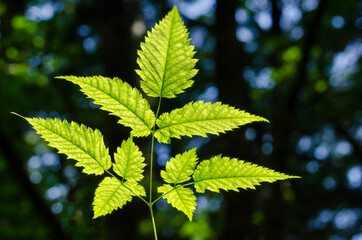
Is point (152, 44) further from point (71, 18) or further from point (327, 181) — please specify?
point (327, 181)

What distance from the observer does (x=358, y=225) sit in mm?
10461

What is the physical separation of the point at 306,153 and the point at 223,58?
7.69 meters

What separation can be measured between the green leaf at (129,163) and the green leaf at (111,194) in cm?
2

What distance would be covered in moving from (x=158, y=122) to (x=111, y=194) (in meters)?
0.18

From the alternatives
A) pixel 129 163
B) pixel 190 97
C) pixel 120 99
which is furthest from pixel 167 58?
pixel 190 97

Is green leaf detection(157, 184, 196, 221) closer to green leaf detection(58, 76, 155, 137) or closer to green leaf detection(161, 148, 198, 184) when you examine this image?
green leaf detection(161, 148, 198, 184)

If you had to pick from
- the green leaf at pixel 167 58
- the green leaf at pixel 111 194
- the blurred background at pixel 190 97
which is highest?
the blurred background at pixel 190 97

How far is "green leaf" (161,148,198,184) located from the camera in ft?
2.11

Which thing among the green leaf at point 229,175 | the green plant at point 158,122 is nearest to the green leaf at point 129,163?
the green plant at point 158,122

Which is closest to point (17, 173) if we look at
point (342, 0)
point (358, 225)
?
point (342, 0)

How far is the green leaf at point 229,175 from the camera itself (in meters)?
0.57

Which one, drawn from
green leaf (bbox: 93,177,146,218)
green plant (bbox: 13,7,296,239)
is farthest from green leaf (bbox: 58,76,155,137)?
green leaf (bbox: 93,177,146,218)

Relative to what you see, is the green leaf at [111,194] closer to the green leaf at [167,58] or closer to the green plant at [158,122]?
the green plant at [158,122]

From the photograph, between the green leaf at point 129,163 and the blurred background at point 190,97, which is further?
the blurred background at point 190,97
